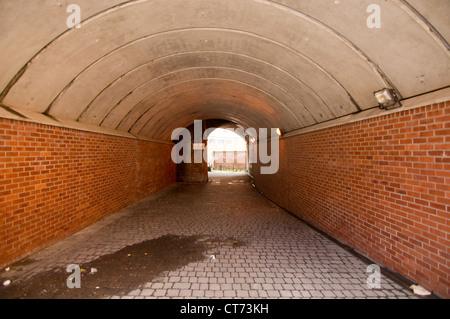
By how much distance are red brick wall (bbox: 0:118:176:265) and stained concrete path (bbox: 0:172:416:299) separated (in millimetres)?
345

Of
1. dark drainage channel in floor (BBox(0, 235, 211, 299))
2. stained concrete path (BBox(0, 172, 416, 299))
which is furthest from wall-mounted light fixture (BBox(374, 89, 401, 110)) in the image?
dark drainage channel in floor (BBox(0, 235, 211, 299))

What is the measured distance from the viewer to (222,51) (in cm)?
530

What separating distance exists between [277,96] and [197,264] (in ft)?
17.0

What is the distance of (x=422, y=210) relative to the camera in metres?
2.98

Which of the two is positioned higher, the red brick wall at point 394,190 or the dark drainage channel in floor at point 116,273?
the red brick wall at point 394,190

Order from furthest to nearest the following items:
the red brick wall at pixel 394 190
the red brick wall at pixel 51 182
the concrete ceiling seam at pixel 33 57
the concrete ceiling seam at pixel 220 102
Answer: the concrete ceiling seam at pixel 220 102 < the red brick wall at pixel 51 182 < the concrete ceiling seam at pixel 33 57 < the red brick wall at pixel 394 190

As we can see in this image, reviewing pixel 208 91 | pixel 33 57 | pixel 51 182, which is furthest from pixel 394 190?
pixel 208 91

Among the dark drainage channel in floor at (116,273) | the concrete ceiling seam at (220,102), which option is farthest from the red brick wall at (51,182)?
the concrete ceiling seam at (220,102)

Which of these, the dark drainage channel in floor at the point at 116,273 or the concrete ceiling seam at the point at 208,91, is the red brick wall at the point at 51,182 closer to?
the dark drainage channel in floor at the point at 116,273

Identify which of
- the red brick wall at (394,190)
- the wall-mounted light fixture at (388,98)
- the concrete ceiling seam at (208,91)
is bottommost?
the red brick wall at (394,190)

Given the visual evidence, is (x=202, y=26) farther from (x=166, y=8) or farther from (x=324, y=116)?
(x=324, y=116)

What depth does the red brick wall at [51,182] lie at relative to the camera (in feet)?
11.9

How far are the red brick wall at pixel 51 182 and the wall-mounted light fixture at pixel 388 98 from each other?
230 inches

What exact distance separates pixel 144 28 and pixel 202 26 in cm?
104
